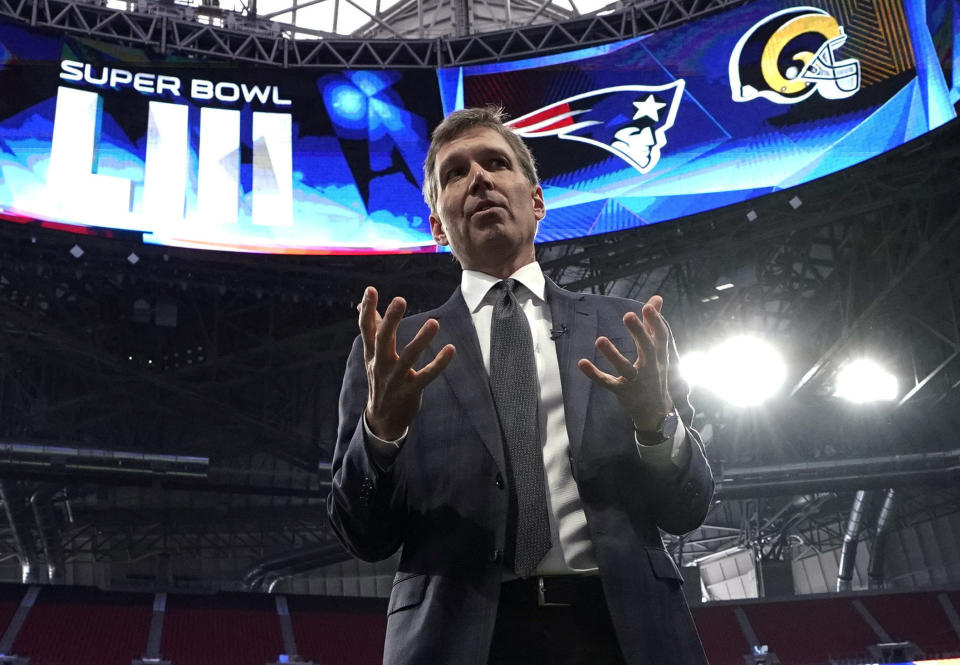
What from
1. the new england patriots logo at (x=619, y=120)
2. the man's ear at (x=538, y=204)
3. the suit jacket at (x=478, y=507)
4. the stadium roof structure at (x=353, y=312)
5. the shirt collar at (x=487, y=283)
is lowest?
the suit jacket at (x=478, y=507)

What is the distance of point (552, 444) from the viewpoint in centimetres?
203

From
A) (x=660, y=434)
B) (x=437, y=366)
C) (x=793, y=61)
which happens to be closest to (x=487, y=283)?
(x=437, y=366)

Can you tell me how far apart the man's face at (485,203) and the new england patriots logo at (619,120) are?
12.4m

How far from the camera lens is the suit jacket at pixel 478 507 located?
5.90ft

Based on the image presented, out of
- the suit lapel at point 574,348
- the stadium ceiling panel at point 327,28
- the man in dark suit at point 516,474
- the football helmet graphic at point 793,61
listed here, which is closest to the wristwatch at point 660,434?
the man in dark suit at point 516,474

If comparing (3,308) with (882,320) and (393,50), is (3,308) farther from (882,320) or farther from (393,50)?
(882,320)

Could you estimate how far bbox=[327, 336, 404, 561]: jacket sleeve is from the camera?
1936 mm

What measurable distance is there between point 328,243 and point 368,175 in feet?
4.81

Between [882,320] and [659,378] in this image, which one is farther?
[882,320]

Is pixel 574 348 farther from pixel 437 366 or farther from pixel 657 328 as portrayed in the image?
pixel 437 366

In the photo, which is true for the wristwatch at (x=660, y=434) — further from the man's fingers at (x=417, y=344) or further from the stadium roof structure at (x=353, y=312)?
the stadium roof structure at (x=353, y=312)

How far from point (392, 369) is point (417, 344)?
83 mm

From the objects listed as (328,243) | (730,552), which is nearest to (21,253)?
(328,243)

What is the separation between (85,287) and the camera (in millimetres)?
16438
